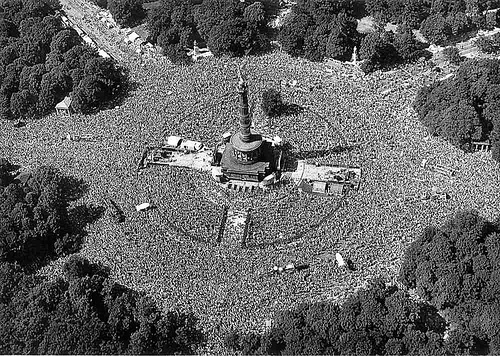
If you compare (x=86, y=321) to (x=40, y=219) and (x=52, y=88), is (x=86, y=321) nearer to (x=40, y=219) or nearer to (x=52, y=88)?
(x=40, y=219)

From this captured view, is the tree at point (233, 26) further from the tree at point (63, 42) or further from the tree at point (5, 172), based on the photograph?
the tree at point (5, 172)

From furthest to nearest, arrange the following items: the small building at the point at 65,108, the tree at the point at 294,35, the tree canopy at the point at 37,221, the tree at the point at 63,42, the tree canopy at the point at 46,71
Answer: the tree at the point at 63,42 < the tree at the point at 294,35 < the tree canopy at the point at 46,71 < the small building at the point at 65,108 < the tree canopy at the point at 37,221

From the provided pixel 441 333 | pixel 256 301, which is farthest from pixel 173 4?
pixel 441 333

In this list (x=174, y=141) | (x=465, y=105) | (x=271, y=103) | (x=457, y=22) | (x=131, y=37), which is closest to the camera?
(x=465, y=105)

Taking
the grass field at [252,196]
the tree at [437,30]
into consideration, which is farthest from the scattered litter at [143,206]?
A: the tree at [437,30]

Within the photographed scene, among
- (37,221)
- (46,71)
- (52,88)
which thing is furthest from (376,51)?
(37,221)

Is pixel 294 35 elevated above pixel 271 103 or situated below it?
above
